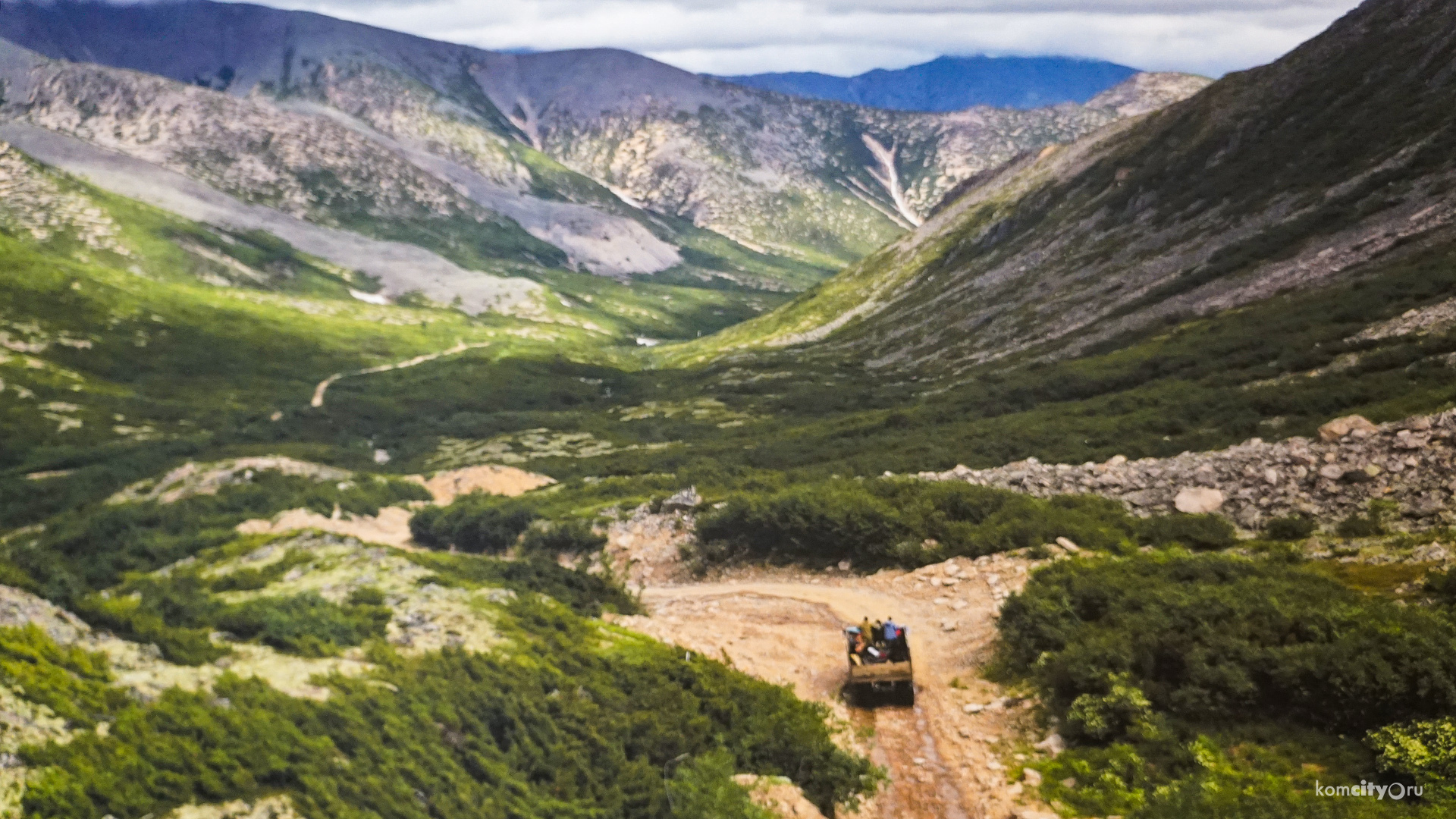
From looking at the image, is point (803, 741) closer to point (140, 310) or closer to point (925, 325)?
point (925, 325)

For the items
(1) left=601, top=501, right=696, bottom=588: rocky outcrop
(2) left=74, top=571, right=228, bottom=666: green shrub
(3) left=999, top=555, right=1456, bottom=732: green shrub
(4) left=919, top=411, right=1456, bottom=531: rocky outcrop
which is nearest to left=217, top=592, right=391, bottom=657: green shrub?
(2) left=74, top=571, right=228, bottom=666: green shrub

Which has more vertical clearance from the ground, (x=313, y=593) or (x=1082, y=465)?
(x=1082, y=465)

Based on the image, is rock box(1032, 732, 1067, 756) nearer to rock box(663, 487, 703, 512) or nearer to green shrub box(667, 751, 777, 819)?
green shrub box(667, 751, 777, 819)

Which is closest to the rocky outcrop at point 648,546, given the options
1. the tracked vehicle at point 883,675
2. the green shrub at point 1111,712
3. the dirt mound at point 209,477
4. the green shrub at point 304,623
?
the tracked vehicle at point 883,675

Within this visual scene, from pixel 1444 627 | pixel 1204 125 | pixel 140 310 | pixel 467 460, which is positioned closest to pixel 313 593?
pixel 1444 627

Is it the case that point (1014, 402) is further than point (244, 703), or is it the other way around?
point (1014, 402)

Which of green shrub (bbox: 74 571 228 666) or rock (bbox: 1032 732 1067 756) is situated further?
rock (bbox: 1032 732 1067 756)
